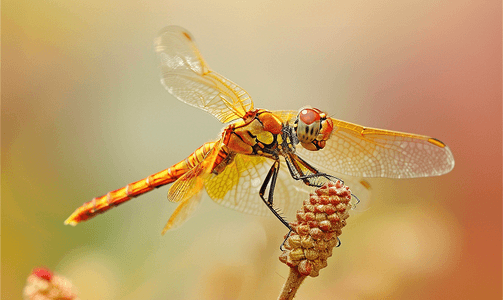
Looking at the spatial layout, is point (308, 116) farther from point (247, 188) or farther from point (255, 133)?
point (247, 188)

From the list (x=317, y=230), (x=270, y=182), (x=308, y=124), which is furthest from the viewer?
(x=270, y=182)

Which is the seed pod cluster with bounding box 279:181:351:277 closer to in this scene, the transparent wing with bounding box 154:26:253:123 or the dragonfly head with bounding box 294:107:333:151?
the dragonfly head with bounding box 294:107:333:151

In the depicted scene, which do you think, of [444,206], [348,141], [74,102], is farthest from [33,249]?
[444,206]

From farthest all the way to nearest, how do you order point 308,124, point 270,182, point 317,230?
point 270,182 < point 308,124 < point 317,230

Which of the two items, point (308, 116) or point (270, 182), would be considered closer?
point (308, 116)

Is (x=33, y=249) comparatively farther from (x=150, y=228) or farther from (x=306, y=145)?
(x=306, y=145)

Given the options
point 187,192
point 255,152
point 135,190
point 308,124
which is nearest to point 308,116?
point 308,124
